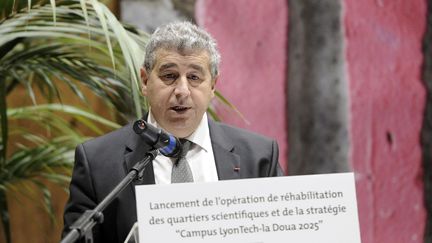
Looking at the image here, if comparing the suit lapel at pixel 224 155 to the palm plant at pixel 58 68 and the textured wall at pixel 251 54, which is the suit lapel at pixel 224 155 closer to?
the palm plant at pixel 58 68

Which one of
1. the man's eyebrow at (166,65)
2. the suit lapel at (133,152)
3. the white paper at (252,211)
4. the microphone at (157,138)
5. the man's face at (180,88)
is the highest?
the man's eyebrow at (166,65)

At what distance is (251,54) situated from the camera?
10.1ft

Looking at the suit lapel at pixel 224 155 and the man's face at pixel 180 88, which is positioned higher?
the man's face at pixel 180 88

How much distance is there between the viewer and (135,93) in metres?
Answer: 2.45

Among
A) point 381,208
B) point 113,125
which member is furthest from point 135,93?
point 381,208

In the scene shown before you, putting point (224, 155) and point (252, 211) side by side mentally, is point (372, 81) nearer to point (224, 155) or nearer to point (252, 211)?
point (224, 155)

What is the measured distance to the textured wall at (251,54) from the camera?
3.06 m

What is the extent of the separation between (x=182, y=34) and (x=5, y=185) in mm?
1189

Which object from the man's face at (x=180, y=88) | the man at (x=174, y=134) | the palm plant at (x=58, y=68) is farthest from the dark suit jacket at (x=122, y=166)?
the palm plant at (x=58, y=68)

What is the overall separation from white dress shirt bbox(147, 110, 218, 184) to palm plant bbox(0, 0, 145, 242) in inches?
18.3

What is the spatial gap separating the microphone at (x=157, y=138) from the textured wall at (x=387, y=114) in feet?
5.15

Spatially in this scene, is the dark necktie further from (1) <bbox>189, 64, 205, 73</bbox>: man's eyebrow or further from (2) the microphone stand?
(2) the microphone stand

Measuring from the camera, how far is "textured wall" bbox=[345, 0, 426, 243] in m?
3.04

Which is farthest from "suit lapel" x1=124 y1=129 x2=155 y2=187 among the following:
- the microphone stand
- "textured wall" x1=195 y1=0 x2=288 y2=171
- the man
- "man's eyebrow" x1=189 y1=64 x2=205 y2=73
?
"textured wall" x1=195 y1=0 x2=288 y2=171
